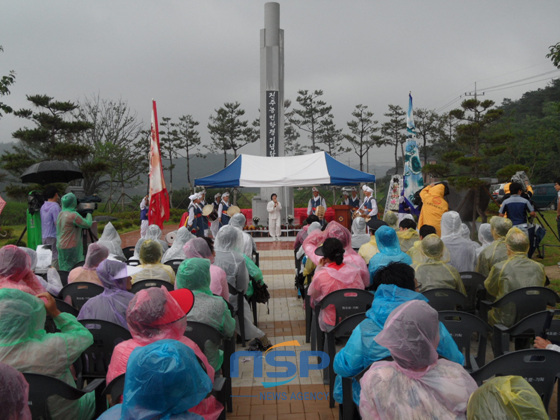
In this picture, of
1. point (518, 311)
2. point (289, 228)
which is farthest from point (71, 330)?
point (289, 228)

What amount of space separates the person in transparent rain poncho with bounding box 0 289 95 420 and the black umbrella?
814 cm

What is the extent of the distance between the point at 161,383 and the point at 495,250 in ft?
13.8

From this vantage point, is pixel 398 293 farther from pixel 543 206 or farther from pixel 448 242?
pixel 543 206

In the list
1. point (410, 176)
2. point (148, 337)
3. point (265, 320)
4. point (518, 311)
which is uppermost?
point (410, 176)

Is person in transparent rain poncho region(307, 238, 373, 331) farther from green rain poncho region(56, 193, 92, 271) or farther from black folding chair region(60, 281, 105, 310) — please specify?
green rain poncho region(56, 193, 92, 271)

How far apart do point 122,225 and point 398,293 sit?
2032 cm

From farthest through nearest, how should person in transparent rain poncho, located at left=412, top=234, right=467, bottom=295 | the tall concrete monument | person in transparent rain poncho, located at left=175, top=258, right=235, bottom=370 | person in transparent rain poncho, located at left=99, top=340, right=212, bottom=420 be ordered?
the tall concrete monument, person in transparent rain poncho, located at left=412, top=234, right=467, bottom=295, person in transparent rain poncho, located at left=175, top=258, right=235, bottom=370, person in transparent rain poncho, located at left=99, top=340, right=212, bottom=420

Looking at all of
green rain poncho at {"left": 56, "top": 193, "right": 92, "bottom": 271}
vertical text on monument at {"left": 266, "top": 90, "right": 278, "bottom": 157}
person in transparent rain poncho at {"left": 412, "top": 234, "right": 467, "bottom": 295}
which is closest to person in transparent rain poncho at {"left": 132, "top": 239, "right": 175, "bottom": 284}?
person in transparent rain poncho at {"left": 412, "top": 234, "right": 467, "bottom": 295}

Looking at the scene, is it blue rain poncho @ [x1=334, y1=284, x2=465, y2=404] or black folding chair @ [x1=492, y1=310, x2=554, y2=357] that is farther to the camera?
black folding chair @ [x1=492, y1=310, x2=554, y2=357]

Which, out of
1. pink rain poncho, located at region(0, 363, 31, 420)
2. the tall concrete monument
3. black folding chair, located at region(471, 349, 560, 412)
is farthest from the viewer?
the tall concrete monument

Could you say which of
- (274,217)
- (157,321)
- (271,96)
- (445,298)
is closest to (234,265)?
(445,298)

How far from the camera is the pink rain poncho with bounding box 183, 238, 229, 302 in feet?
13.0

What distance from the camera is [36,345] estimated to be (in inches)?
88.8

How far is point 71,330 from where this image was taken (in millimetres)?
2537
